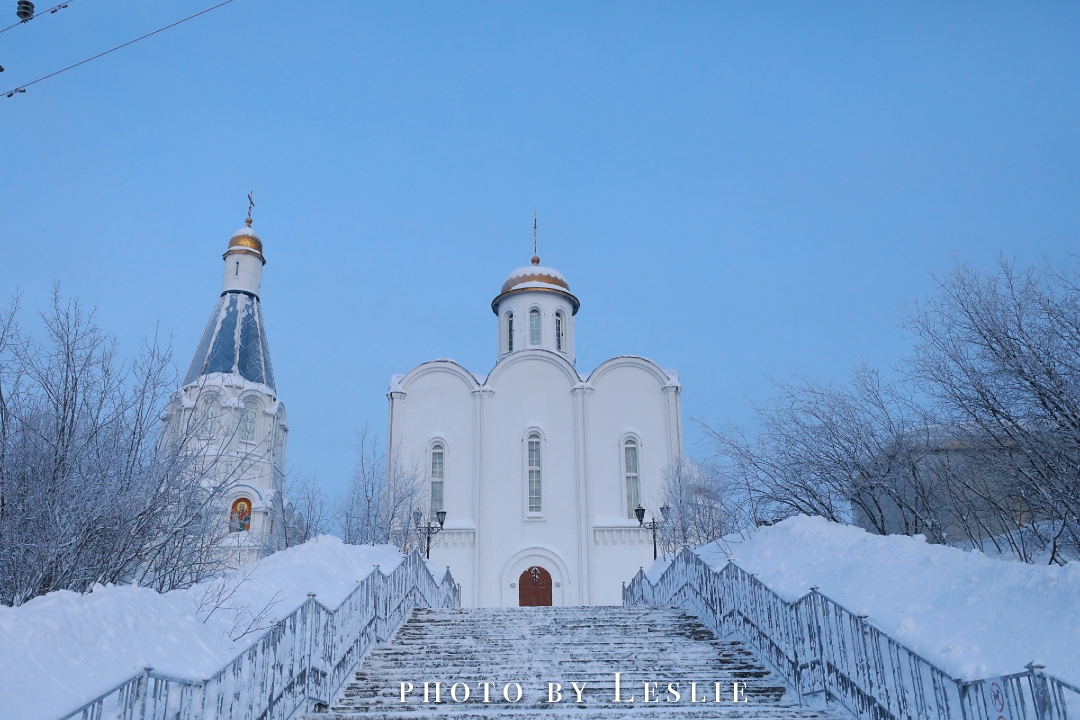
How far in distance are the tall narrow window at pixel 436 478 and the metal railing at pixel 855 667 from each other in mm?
15200

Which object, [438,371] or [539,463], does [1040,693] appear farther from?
[438,371]

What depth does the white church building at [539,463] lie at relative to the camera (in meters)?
24.5

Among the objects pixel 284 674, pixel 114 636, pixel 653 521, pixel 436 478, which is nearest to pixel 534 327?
pixel 436 478

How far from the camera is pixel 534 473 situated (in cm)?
2592

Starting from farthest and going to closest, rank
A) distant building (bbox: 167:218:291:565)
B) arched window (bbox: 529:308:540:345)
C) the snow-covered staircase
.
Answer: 1. arched window (bbox: 529:308:540:345)
2. distant building (bbox: 167:218:291:565)
3. the snow-covered staircase

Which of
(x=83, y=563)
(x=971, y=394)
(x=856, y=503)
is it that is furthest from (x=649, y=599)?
(x=83, y=563)

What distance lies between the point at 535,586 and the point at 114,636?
20.3 meters

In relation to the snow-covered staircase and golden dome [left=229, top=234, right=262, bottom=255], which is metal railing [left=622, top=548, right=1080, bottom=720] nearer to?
the snow-covered staircase

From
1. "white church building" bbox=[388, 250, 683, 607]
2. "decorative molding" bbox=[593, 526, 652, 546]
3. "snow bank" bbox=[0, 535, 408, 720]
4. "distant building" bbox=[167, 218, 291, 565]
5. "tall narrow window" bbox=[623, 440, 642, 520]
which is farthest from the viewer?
"distant building" bbox=[167, 218, 291, 565]

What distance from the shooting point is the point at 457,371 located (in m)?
26.9

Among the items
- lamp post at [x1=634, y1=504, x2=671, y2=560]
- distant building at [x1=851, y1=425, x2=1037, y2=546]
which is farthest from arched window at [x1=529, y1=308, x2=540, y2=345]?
distant building at [x1=851, y1=425, x2=1037, y2=546]

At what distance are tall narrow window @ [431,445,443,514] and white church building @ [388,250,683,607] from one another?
0.03 meters

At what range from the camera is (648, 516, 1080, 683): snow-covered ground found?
17.9 feet

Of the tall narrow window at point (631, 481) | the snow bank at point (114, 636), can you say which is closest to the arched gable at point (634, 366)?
the tall narrow window at point (631, 481)
